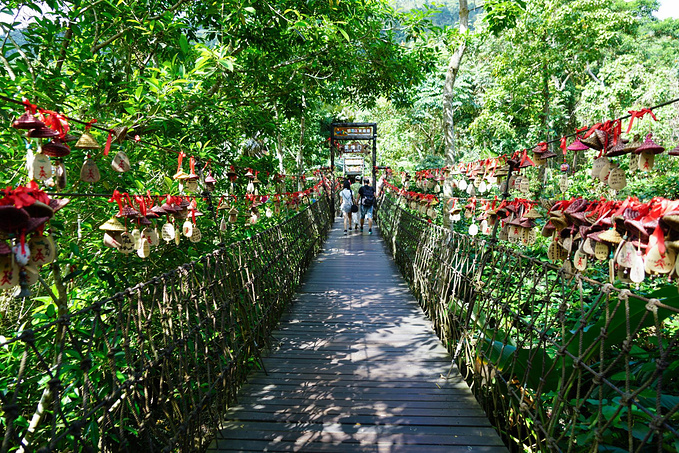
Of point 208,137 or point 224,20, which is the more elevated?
point 224,20

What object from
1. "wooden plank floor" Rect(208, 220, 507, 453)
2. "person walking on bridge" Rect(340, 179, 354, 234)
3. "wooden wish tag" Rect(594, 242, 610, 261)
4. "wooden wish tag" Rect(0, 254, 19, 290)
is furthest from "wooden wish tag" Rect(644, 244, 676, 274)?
"person walking on bridge" Rect(340, 179, 354, 234)

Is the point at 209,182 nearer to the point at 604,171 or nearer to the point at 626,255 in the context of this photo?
the point at 604,171

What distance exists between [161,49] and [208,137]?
136cm

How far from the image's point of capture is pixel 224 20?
393cm

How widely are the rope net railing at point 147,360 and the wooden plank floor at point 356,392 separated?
255 mm


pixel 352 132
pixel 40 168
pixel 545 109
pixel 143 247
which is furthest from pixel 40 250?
pixel 545 109

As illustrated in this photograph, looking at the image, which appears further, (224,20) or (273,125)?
(273,125)

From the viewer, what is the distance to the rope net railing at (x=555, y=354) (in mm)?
1722

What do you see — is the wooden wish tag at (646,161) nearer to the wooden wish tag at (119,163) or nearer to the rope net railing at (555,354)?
the rope net railing at (555,354)

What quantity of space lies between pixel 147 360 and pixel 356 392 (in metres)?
1.70

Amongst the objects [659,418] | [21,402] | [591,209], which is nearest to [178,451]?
[21,402]

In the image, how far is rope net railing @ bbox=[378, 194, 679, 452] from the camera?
1722 millimetres

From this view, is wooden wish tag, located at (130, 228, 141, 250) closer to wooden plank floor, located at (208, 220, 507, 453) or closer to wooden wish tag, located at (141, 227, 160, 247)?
wooden wish tag, located at (141, 227, 160, 247)

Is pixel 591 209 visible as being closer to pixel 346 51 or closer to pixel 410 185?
pixel 346 51
